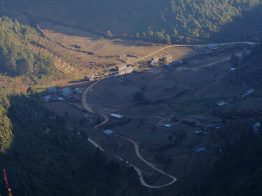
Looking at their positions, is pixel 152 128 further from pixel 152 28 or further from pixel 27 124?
pixel 152 28

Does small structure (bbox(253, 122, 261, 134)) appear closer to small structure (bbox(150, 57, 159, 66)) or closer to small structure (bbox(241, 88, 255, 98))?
small structure (bbox(241, 88, 255, 98))

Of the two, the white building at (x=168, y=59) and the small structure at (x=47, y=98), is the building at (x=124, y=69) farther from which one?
the small structure at (x=47, y=98)

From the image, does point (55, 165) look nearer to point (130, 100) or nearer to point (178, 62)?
point (130, 100)

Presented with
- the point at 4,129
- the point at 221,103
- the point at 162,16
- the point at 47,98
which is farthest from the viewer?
the point at 162,16

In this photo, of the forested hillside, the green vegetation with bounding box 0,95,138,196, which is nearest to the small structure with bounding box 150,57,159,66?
the forested hillside

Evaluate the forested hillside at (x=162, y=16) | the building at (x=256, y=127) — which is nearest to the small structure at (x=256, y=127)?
the building at (x=256, y=127)

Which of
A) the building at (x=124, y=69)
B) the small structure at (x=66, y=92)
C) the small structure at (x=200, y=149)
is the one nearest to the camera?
the small structure at (x=200, y=149)

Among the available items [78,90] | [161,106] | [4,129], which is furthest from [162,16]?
[4,129]

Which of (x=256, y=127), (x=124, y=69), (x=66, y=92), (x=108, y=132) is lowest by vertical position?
(x=256, y=127)
